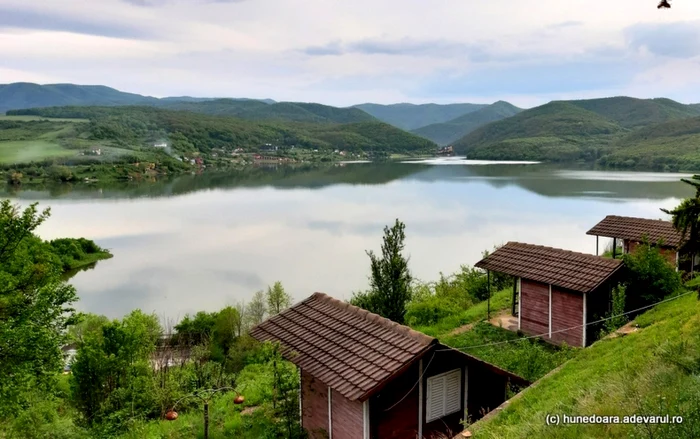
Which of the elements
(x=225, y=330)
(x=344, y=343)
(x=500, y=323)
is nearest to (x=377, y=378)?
(x=344, y=343)

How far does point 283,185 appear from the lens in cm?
7688

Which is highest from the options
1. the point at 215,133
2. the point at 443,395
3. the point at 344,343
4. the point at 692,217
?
the point at 215,133

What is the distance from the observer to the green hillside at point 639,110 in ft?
556

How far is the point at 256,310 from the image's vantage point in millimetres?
22172

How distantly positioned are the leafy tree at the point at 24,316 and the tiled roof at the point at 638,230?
48.0 feet

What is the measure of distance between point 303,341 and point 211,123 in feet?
503

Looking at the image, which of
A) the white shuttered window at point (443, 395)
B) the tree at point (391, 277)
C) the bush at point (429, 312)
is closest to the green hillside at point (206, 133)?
the bush at point (429, 312)

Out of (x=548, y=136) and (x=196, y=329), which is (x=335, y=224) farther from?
(x=548, y=136)

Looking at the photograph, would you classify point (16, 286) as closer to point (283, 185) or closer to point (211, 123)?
point (283, 185)

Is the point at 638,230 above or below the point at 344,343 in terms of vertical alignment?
above

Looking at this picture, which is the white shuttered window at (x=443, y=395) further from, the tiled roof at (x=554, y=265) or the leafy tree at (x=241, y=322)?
the leafy tree at (x=241, y=322)

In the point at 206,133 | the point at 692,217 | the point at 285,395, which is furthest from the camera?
the point at 206,133

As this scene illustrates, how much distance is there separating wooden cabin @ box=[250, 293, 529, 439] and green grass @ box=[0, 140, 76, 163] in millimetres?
99914

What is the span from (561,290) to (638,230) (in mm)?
5644
